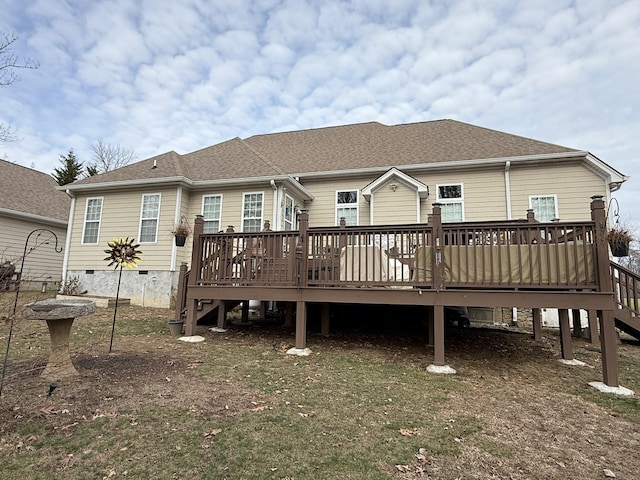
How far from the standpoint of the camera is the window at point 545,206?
10.2 meters

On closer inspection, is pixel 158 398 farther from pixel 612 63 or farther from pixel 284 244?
pixel 612 63

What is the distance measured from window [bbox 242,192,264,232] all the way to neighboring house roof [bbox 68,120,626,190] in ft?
2.22

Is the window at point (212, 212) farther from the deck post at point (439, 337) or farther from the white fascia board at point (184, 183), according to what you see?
the deck post at point (439, 337)

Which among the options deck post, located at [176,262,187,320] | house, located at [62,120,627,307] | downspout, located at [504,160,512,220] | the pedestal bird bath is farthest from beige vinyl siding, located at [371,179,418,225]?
the pedestal bird bath

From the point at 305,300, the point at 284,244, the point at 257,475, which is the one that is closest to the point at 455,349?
the point at 305,300

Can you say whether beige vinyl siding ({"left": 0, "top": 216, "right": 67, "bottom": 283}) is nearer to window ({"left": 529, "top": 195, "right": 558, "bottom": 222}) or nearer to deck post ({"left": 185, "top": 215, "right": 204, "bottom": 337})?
deck post ({"left": 185, "top": 215, "right": 204, "bottom": 337})

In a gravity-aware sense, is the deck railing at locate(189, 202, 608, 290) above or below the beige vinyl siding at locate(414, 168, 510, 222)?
below

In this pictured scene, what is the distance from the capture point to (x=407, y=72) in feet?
39.8

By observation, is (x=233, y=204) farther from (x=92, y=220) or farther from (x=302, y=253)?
(x=302, y=253)

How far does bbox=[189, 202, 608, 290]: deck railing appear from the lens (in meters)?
5.19

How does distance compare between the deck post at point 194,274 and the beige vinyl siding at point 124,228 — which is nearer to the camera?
the deck post at point 194,274

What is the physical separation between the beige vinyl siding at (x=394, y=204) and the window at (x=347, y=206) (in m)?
0.87

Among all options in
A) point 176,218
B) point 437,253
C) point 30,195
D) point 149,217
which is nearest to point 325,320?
point 437,253

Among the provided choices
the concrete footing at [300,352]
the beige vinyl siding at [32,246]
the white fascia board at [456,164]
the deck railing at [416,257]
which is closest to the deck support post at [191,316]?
the deck railing at [416,257]
